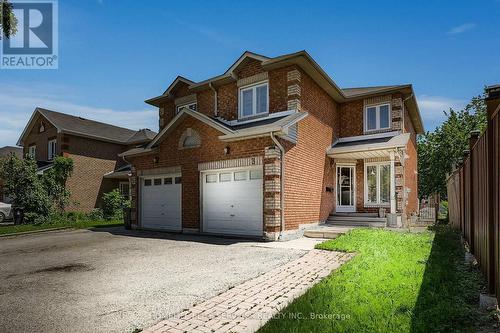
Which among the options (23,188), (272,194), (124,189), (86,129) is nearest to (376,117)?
(272,194)

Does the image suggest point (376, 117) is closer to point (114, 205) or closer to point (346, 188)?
point (346, 188)

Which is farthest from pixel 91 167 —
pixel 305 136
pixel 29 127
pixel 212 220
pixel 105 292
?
pixel 105 292

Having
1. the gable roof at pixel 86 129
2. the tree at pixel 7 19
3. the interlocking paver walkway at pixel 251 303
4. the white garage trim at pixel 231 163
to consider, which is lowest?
the interlocking paver walkway at pixel 251 303

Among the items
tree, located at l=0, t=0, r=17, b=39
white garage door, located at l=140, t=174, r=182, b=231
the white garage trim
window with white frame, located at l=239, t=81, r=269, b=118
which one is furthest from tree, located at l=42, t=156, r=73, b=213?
window with white frame, located at l=239, t=81, r=269, b=118

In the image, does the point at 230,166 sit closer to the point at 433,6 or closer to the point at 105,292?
the point at 105,292

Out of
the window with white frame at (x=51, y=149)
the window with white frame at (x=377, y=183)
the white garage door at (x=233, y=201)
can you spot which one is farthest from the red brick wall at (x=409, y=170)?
the window with white frame at (x=51, y=149)

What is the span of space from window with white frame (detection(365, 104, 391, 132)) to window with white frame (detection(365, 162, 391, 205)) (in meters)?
1.95

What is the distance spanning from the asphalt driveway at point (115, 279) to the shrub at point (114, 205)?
12.2m

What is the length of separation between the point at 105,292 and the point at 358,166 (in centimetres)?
1341

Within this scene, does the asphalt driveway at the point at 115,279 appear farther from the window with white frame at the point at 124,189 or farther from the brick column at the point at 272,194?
the window with white frame at the point at 124,189

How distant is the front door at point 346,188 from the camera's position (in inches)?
631

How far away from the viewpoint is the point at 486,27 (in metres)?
10.7

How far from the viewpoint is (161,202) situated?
14586mm

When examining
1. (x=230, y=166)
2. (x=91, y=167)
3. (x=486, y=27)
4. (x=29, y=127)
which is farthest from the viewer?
(x=29, y=127)
